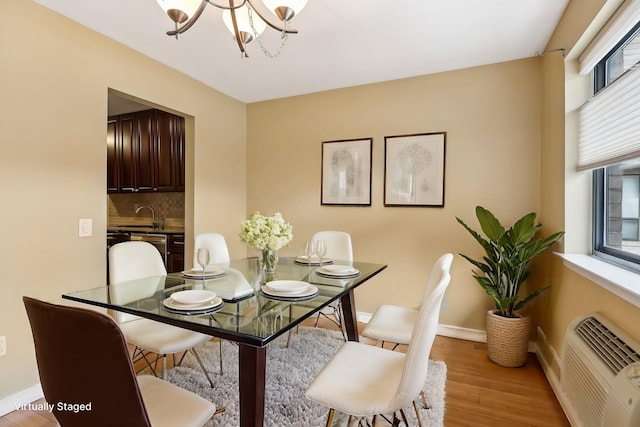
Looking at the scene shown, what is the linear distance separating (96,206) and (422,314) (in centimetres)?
244

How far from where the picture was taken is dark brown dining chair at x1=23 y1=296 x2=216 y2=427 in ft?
2.68

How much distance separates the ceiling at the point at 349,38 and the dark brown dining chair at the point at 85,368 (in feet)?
6.66

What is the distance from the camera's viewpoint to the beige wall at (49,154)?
1871 millimetres

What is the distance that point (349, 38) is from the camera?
94.1 inches

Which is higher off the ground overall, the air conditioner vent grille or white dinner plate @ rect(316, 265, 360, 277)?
white dinner plate @ rect(316, 265, 360, 277)

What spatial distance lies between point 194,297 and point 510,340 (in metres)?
2.25

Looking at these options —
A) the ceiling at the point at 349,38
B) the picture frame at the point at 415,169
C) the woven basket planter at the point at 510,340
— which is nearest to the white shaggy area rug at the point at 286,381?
the woven basket planter at the point at 510,340

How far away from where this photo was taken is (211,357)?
2395 mm

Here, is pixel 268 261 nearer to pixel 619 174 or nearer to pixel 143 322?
pixel 143 322

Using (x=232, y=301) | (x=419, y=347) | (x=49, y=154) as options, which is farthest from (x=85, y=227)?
(x=419, y=347)

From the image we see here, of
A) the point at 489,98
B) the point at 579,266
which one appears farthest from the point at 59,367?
the point at 489,98

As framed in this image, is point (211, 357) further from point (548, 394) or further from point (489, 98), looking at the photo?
point (489, 98)

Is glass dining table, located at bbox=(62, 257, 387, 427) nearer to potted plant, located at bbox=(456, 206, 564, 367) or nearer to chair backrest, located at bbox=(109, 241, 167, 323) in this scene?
chair backrest, located at bbox=(109, 241, 167, 323)

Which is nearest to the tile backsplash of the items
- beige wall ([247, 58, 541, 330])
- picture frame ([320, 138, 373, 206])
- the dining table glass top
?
beige wall ([247, 58, 541, 330])
